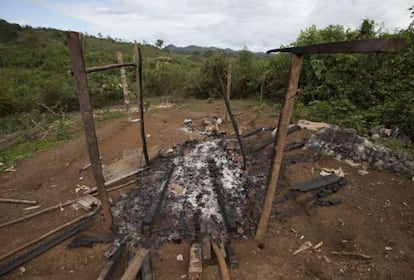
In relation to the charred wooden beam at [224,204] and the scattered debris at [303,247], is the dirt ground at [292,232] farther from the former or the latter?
the charred wooden beam at [224,204]

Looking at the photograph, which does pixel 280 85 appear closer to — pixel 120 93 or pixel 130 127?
pixel 130 127

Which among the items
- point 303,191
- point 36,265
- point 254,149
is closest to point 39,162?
point 36,265

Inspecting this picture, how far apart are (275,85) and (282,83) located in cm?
39

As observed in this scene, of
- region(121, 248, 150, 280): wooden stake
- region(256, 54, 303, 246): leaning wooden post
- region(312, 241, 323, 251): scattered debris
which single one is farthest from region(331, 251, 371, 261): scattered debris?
region(121, 248, 150, 280): wooden stake

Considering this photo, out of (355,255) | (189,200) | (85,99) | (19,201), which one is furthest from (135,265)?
(19,201)

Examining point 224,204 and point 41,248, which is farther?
point 224,204

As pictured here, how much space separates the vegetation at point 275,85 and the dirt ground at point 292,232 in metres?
1.91

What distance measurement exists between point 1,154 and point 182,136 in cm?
476

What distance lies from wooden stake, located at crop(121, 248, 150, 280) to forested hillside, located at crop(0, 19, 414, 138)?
2.59 m

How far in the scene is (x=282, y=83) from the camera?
34.4 ft

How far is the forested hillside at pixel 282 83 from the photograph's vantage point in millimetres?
6680

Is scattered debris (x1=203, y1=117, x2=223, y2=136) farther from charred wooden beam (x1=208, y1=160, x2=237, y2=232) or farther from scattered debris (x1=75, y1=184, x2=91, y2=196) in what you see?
scattered debris (x1=75, y1=184, x2=91, y2=196)

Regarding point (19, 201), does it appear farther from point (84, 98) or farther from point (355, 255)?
point (355, 255)

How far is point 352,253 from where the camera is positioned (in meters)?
2.77
